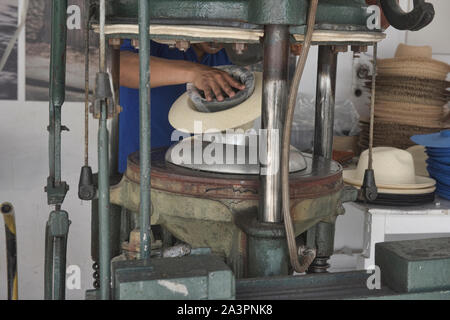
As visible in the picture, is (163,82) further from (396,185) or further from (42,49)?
(42,49)

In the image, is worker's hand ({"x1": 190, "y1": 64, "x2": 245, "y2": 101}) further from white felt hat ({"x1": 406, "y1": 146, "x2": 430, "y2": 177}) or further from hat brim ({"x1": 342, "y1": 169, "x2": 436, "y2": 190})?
white felt hat ({"x1": 406, "y1": 146, "x2": 430, "y2": 177})

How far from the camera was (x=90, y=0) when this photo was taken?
1.18 metres

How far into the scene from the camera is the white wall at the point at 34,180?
290 cm

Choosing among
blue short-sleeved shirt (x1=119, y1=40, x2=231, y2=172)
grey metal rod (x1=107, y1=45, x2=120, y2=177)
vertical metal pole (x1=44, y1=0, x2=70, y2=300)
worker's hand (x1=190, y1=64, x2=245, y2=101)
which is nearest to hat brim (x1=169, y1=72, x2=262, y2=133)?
worker's hand (x1=190, y1=64, x2=245, y2=101)

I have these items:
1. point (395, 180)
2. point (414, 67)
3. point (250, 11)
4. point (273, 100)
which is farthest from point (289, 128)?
point (414, 67)

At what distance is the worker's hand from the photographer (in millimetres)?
1306

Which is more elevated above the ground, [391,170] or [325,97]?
[325,97]

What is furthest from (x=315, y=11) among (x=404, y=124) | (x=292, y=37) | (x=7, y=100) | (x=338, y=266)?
(x=338, y=266)

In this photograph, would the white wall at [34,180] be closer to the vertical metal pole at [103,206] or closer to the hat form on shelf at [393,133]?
the hat form on shelf at [393,133]

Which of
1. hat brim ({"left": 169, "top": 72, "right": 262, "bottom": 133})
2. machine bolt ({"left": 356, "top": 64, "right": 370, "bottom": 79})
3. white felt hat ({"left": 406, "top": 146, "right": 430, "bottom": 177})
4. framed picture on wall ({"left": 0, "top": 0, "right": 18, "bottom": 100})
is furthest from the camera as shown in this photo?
machine bolt ({"left": 356, "top": 64, "right": 370, "bottom": 79})

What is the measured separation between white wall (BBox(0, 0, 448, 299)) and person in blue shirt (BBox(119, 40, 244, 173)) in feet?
3.27

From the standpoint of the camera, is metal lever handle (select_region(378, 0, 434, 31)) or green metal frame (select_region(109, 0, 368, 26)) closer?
green metal frame (select_region(109, 0, 368, 26))

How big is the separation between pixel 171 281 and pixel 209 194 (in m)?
0.42

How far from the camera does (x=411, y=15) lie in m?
1.17
